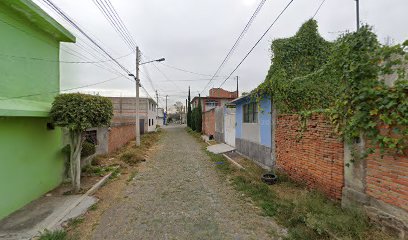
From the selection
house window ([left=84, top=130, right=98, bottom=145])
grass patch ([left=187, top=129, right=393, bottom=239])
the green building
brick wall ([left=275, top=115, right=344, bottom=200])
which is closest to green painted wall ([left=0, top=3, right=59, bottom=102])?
the green building

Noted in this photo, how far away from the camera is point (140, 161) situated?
10195 mm

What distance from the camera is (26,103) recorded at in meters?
4.91

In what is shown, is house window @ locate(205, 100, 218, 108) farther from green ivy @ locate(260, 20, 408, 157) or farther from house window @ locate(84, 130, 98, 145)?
green ivy @ locate(260, 20, 408, 157)

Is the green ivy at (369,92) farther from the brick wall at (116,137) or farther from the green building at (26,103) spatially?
the brick wall at (116,137)

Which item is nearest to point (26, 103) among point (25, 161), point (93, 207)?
point (25, 161)

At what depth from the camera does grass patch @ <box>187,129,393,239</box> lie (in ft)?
10.9

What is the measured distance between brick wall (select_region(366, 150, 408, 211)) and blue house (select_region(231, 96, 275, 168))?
3.76 metres

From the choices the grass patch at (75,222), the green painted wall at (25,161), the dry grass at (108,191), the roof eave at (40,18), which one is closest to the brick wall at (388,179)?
the dry grass at (108,191)

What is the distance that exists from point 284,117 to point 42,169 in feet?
23.3

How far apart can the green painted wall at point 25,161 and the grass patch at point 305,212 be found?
17.3 ft

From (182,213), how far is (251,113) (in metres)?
6.27

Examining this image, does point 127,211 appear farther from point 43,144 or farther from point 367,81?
point 367,81

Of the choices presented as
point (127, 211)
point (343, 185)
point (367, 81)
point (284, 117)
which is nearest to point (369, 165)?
point (343, 185)

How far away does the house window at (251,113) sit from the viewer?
30.2 feet
